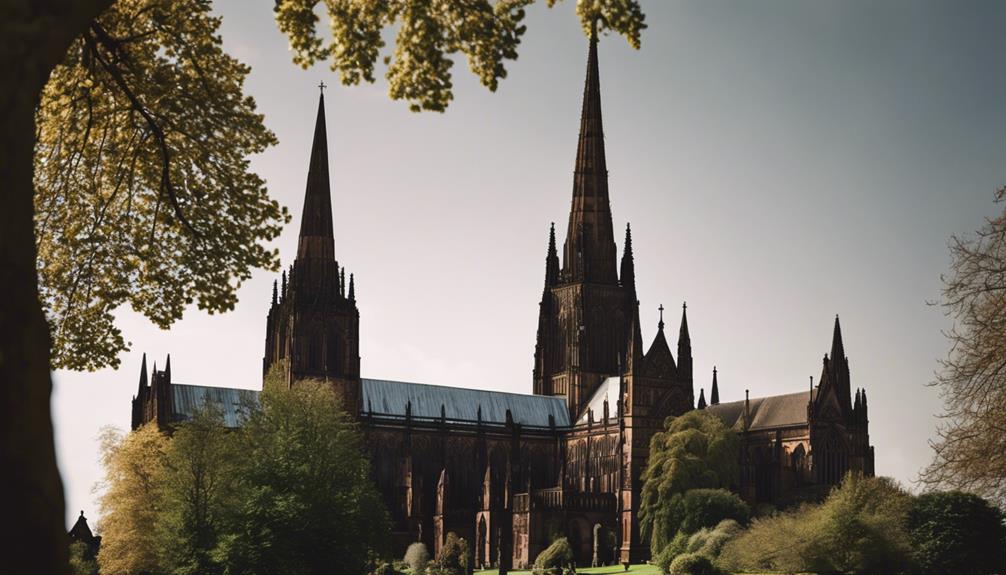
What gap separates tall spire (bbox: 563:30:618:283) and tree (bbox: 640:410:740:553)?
19.4 meters

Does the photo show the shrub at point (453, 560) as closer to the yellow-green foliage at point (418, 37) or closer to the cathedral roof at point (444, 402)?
the cathedral roof at point (444, 402)

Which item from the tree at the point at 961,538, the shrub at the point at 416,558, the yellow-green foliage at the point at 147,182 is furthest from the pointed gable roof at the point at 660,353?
the yellow-green foliage at the point at 147,182

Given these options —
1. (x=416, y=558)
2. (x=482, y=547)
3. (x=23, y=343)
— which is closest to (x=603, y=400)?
(x=482, y=547)

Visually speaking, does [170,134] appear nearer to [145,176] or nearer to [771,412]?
[145,176]

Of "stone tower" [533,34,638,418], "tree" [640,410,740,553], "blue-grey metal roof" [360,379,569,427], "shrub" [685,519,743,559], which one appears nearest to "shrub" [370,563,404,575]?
"shrub" [685,519,743,559]

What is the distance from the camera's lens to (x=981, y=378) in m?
22.2

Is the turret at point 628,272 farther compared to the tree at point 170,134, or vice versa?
the turret at point 628,272

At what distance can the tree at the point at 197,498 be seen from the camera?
4466 centimetres

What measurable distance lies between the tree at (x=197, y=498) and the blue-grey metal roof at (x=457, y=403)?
38530 millimetres

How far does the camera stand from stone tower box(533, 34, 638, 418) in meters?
96.9

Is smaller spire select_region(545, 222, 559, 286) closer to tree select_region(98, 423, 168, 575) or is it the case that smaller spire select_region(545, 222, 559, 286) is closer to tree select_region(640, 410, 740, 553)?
tree select_region(640, 410, 740, 553)

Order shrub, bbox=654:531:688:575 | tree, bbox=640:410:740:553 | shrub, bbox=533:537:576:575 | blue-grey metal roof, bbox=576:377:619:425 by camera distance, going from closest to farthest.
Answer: shrub, bbox=654:531:688:575 → tree, bbox=640:410:740:553 → shrub, bbox=533:537:576:575 → blue-grey metal roof, bbox=576:377:619:425

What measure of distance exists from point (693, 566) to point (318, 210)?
1533 inches

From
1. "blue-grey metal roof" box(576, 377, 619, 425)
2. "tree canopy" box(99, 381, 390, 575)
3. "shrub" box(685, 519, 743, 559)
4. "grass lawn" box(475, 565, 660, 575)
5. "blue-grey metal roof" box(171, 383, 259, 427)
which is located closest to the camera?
"tree canopy" box(99, 381, 390, 575)
